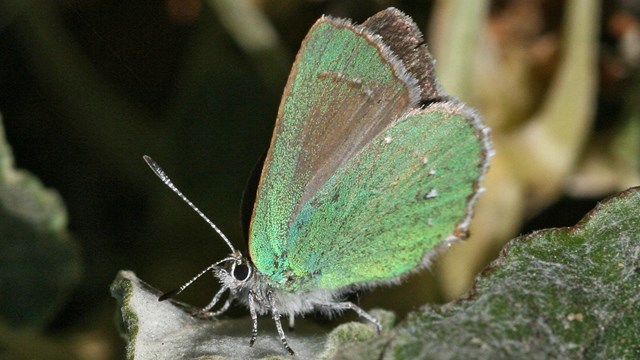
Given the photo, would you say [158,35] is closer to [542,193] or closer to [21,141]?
[21,141]

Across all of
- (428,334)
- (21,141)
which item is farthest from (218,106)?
(428,334)

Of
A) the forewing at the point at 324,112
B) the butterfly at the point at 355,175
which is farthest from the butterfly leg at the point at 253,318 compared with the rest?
the forewing at the point at 324,112

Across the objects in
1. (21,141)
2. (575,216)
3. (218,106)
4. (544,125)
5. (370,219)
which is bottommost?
(575,216)

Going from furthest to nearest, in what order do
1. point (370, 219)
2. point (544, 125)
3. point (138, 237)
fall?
1. point (138, 237)
2. point (544, 125)
3. point (370, 219)

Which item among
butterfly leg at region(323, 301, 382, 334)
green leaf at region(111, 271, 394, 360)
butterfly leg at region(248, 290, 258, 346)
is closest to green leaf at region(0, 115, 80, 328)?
green leaf at region(111, 271, 394, 360)

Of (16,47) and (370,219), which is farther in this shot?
(16,47)

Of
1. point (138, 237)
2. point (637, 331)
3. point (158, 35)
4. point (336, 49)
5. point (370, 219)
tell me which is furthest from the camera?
point (158, 35)

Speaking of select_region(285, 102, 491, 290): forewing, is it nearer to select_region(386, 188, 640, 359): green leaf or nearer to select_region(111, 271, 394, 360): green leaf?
select_region(111, 271, 394, 360): green leaf
